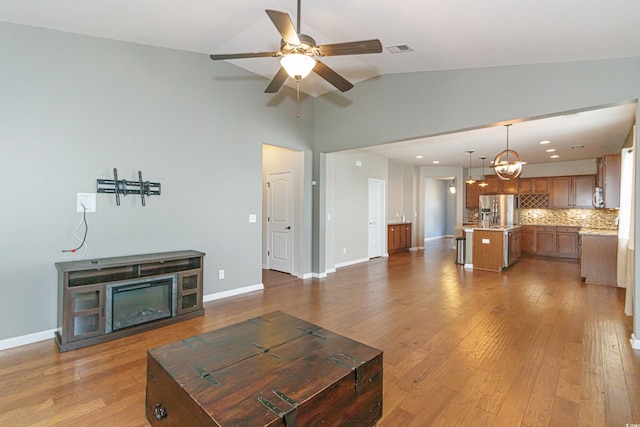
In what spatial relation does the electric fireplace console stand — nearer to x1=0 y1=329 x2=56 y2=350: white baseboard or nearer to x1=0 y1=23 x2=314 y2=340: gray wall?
x1=0 y1=329 x2=56 y2=350: white baseboard

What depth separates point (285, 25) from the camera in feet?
6.81

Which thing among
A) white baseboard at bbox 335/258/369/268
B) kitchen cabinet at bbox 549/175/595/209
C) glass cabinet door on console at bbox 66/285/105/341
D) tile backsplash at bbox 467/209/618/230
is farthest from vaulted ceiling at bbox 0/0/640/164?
tile backsplash at bbox 467/209/618/230

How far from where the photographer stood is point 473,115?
3766 millimetres

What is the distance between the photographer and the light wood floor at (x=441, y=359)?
2.05m

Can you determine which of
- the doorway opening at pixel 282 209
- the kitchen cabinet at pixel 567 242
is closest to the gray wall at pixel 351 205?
the doorway opening at pixel 282 209

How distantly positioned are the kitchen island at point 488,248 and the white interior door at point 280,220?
13.1ft

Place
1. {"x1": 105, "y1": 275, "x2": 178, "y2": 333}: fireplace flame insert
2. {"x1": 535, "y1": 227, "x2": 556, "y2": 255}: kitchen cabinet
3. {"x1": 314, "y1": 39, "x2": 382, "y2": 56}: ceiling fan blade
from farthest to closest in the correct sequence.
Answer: {"x1": 535, "y1": 227, "x2": 556, "y2": 255}: kitchen cabinet, {"x1": 105, "y1": 275, "x2": 178, "y2": 333}: fireplace flame insert, {"x1": 314, "y1": 39, "x2": 382, "y2": 56}: ceiling fan blade

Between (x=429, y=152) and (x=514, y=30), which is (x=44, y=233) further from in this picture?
(x=429, y=152)

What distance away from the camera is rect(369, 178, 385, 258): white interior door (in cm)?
811

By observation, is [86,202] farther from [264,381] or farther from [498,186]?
[498,186]

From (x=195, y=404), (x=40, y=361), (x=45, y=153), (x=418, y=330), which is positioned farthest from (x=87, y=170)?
(x=418, y=330)

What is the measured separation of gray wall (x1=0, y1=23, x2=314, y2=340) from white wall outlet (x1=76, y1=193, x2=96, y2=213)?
0.21 ft

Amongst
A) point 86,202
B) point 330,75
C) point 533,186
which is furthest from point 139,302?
point 533,186

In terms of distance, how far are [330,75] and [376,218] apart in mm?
5867
